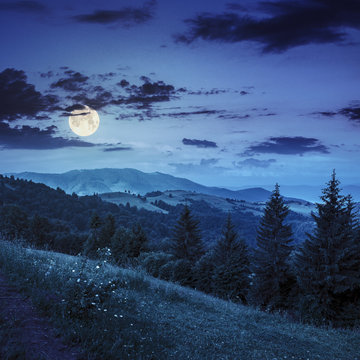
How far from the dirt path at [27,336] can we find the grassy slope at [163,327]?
11.6 inches

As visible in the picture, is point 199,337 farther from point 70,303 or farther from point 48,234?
point 48,234

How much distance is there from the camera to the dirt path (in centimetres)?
441

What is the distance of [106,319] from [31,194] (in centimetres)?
18206

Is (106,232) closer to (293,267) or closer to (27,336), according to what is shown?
(293,267)

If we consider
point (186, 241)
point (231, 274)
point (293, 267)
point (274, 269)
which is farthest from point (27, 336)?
point (186, 241)

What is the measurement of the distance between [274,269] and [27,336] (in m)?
34.8

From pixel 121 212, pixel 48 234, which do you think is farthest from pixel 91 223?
pixel 121 212

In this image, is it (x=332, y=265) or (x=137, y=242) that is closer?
(x=332, y=265)

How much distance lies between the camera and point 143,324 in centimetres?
753

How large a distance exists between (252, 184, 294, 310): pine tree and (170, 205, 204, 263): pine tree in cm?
2087

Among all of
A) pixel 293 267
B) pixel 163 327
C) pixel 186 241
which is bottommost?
pixel 186 241

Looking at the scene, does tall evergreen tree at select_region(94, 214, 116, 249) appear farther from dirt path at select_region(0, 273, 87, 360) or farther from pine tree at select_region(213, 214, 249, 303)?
dirt path at select_region(0, 273, 87, 360)

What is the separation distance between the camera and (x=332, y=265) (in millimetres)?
27172

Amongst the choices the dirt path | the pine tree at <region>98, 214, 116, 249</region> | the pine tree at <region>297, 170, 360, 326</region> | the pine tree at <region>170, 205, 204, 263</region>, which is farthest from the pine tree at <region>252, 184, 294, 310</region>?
the pine tree at <region>98, 214, 116, 249</region>
